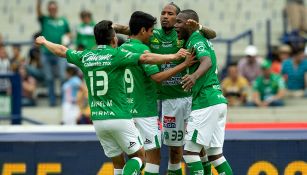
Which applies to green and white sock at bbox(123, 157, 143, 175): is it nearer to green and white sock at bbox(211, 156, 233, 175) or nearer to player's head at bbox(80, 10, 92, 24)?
green and white sock at bbox(211, 156, 233, 175)

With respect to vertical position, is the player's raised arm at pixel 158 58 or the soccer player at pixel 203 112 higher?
the player's raised arm at pixel 158 58

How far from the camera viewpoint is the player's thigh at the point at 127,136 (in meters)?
11.9

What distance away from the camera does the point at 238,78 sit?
754 inches

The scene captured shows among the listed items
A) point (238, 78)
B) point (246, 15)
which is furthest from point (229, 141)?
point (246, 15)

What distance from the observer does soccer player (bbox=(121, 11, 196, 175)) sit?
41.0ft

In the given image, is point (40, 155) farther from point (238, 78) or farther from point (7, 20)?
point (7, 20)

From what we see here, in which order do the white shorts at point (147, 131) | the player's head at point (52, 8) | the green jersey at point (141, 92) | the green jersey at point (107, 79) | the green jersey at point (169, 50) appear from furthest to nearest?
the player's head at point (52, 8), the green jersey at point (169, 50), the white shorts at point (147, 131), the green jersey at point (141, 92), the green jersey at point (107, 79)

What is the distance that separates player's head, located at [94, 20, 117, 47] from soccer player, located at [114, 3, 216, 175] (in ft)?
3.77

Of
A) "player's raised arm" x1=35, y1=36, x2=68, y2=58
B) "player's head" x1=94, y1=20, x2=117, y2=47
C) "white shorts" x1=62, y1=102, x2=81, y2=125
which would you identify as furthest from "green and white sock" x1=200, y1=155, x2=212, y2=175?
"white shorts" x1=62, y1=102, x2=81, y2=125

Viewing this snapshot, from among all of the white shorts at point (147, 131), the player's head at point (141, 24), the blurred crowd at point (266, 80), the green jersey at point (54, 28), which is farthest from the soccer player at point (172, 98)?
the green jersey at point (54, 28)

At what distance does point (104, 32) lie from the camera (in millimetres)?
11922

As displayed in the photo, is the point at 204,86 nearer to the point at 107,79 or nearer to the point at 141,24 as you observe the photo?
the point at 141,24

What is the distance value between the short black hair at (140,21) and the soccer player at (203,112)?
13.4 inches

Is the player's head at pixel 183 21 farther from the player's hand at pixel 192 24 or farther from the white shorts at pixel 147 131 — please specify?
the white shorts at pixel 147 131
